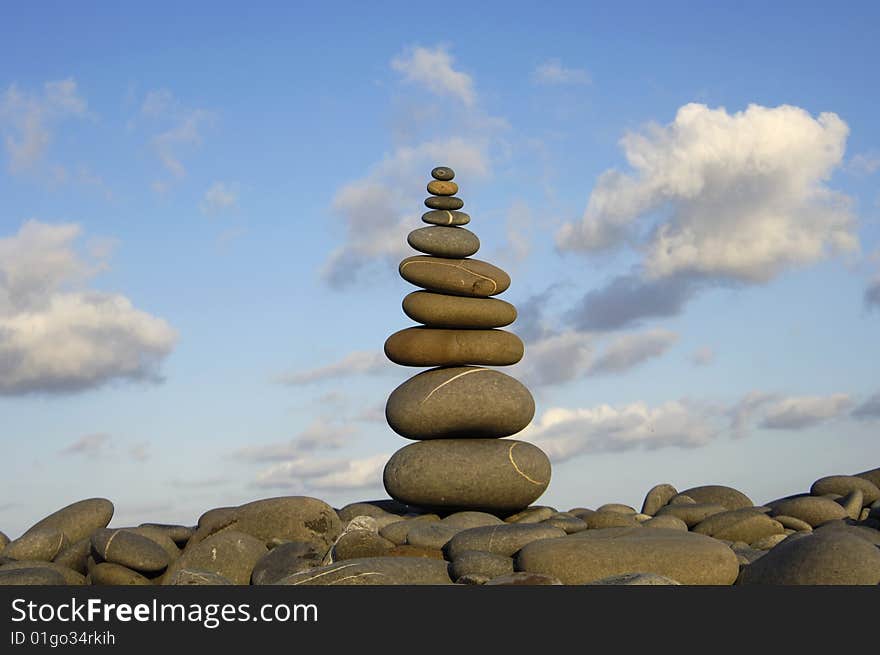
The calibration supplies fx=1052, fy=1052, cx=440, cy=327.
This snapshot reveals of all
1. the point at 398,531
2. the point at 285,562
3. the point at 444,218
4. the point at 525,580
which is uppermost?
the point at 444,218

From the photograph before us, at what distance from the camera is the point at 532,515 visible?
1864cm

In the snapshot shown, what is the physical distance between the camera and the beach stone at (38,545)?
16.2 metres

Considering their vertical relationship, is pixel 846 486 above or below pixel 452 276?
below

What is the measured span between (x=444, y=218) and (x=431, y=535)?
7.07 m

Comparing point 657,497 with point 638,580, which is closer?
point 638,580

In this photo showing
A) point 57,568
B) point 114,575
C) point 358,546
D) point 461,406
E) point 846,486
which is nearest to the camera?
point 358,546

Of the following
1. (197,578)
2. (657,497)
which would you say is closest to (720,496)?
(657,497)

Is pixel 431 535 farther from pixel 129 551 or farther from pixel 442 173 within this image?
pixel 442 173

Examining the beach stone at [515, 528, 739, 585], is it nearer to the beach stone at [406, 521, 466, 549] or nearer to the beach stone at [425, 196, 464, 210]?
the beach stone at [406, 521, 466, 549]

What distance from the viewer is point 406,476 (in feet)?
60.4

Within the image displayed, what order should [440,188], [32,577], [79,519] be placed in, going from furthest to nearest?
[440,188] → [79,519] → [32,577]
